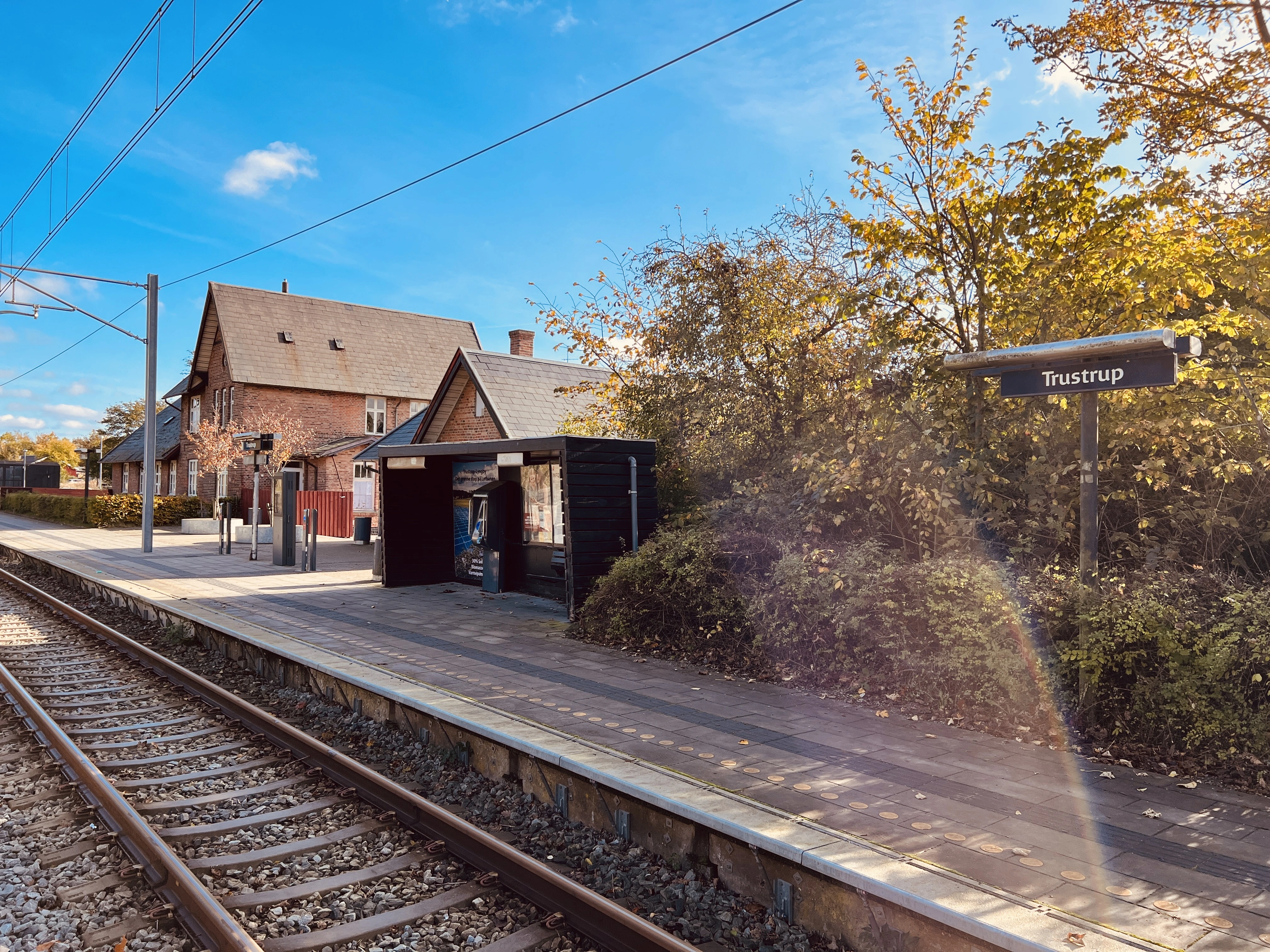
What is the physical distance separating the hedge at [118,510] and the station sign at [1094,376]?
3369 centimetres

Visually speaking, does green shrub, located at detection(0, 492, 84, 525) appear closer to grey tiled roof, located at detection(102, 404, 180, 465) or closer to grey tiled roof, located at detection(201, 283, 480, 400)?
grey tiled roof, located at detection(102, 404, 180, 465)

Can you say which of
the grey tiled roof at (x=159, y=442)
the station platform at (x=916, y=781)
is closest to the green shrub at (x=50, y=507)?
the grey tiled roof at (x=159, y=442)

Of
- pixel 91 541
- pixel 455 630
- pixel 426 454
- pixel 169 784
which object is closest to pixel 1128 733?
pixel 169 784

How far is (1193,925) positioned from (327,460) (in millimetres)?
36967

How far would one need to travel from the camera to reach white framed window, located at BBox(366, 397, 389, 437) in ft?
134

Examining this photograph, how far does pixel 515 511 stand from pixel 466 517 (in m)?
1.36

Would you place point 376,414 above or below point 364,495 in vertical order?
above

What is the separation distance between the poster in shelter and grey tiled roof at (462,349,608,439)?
15.2 feet

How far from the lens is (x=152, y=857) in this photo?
462cm

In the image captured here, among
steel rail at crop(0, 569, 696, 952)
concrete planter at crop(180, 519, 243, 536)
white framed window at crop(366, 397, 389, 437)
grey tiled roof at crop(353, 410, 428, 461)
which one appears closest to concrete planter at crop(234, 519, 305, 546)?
concrete planter at crop(180, 519, 243, 536)

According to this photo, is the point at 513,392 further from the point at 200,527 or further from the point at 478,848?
the point at 478,848

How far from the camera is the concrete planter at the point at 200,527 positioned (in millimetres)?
30656

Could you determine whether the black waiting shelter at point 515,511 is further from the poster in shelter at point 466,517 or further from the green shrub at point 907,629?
the green shrub at point 907,629

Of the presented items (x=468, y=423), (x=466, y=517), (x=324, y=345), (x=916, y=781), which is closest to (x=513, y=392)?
(x=468, y=423)
